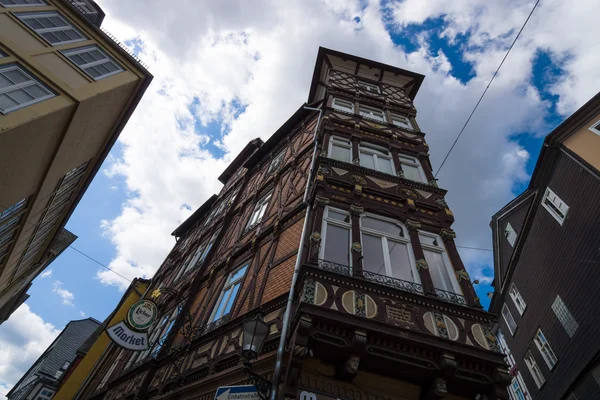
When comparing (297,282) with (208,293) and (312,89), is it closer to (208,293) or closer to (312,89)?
(208,293)

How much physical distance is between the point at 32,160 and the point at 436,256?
1240 centimetres

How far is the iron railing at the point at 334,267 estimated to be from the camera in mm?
7538

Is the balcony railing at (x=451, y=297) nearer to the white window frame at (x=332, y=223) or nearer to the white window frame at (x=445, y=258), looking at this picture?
the white window frame at (x=445, y=258)

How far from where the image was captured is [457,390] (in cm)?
636

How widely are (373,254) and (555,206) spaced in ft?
40.7

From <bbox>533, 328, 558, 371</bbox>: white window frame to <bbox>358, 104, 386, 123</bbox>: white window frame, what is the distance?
12.9m

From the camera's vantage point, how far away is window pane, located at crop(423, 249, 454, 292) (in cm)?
819

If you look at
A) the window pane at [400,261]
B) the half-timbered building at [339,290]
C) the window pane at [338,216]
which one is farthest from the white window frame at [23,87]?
the window pane at [400,261]

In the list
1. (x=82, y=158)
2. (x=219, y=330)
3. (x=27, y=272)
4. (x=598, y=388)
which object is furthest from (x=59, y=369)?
(x=598, y=388)

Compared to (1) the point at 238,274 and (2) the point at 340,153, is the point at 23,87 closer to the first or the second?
(1) the point at 238,274

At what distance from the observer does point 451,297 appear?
7684 millimetres

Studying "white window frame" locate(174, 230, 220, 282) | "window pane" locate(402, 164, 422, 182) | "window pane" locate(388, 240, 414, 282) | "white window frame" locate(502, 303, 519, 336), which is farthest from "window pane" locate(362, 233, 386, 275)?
"white window frame" locate(502, 303, 519, 336)

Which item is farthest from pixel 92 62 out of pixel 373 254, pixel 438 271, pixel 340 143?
pixel 438 271

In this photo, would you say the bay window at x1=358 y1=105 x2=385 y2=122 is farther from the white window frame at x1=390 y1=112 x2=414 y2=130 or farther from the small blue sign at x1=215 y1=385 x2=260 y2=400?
the small blue sign at x1=215 y1=385 x2=260 y2=400
